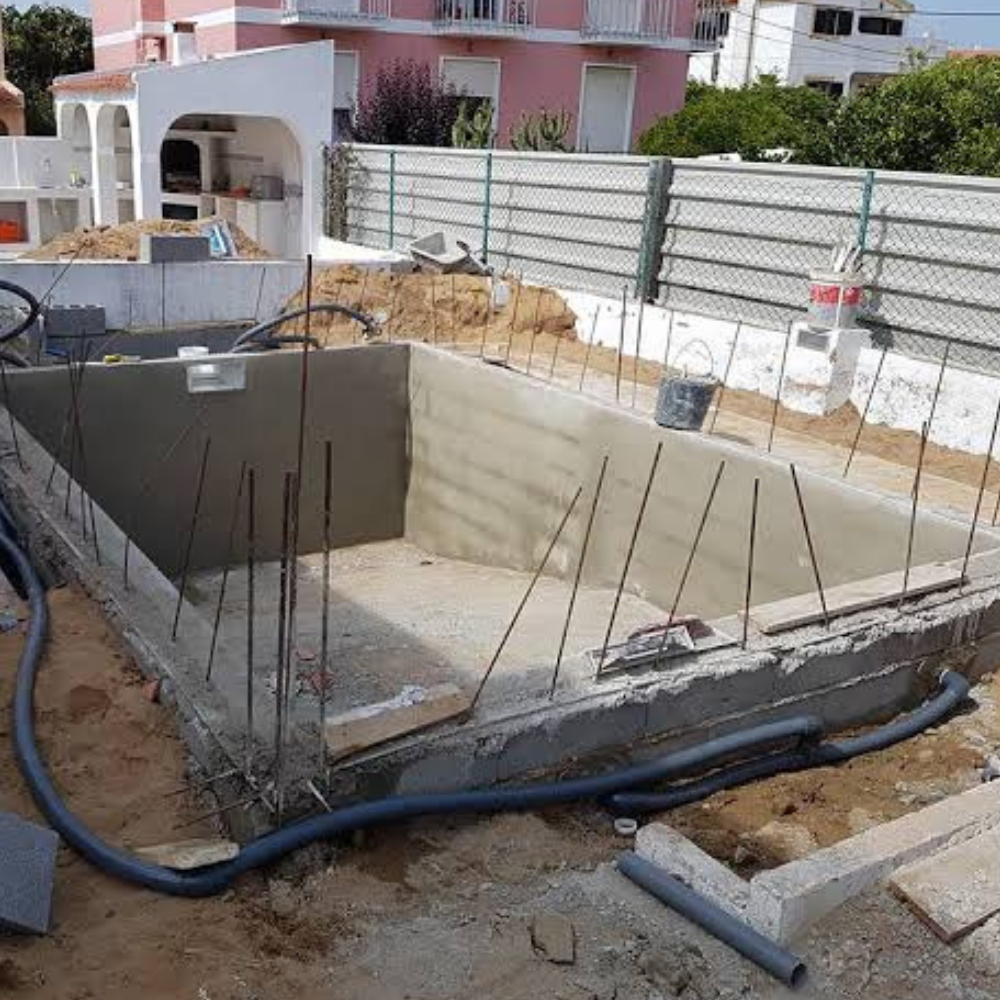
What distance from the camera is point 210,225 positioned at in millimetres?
15164

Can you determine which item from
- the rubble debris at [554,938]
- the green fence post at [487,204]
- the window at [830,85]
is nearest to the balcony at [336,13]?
the green fence post at [487,204]

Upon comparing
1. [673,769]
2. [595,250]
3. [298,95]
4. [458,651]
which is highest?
[298,95]

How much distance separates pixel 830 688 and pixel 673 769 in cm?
109

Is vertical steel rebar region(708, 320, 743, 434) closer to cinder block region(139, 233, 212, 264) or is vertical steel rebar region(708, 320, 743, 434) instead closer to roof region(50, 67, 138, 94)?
cinder block region(139, 233, 212, 264)

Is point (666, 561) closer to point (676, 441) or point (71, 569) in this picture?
point (676, 441)

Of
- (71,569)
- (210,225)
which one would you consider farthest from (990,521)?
(210,225)

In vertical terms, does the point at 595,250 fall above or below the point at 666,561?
above

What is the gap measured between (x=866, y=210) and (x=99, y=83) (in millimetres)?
14401

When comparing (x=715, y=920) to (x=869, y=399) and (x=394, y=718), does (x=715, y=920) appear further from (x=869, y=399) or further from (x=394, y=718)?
(x=869, y=399)

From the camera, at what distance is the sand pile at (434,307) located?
12.5m

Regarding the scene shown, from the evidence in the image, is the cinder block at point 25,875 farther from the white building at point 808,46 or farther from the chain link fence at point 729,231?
the white building at point 808,46

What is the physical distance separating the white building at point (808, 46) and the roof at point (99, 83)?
2854 centimetres

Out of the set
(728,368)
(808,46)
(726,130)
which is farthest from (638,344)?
(808,46)

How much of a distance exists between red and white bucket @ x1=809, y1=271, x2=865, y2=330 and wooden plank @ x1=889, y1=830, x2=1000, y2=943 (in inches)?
257
